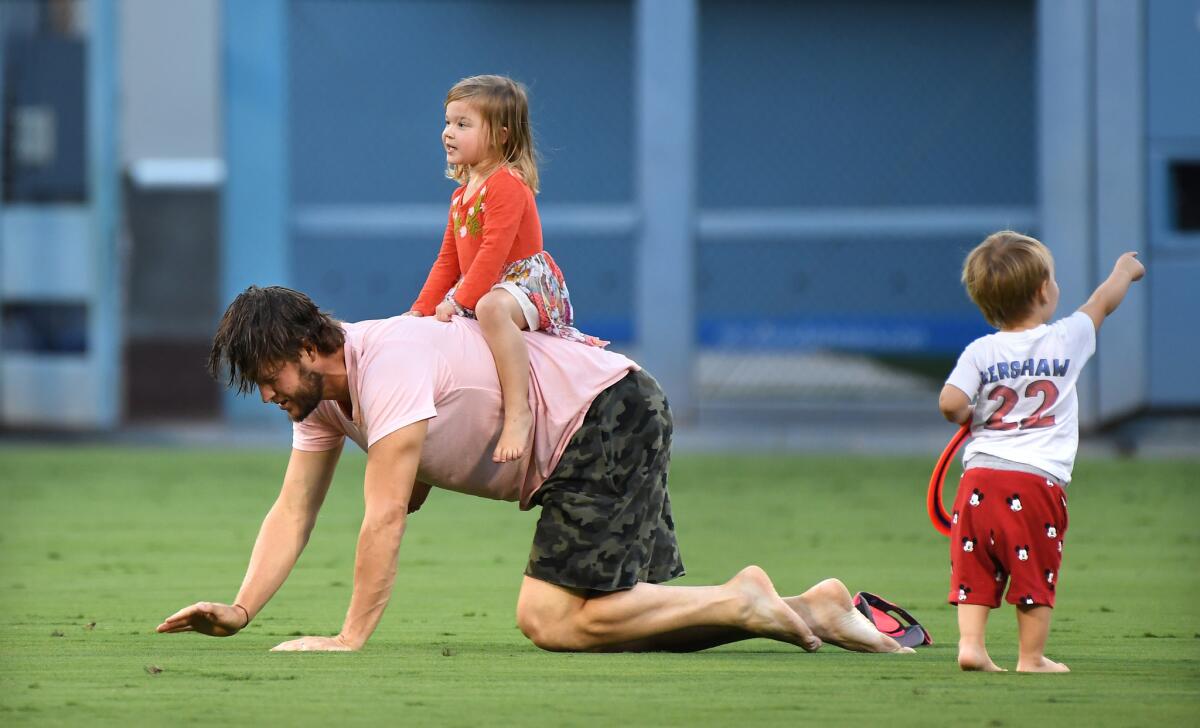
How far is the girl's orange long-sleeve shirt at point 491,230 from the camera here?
4.63 metres

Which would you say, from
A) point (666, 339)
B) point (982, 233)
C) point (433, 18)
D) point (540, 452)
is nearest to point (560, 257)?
point (666, 339)

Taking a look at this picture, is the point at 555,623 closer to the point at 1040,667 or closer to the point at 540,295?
the point at 540,295

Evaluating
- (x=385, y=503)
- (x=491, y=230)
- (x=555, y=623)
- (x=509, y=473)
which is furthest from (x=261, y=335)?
(x=555, y=623)

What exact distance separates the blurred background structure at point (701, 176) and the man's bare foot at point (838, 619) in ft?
23.9

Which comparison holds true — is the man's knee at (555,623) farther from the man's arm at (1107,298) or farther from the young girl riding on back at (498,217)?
the man's arm at (1107,298)

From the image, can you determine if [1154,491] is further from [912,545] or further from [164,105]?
[164,105]

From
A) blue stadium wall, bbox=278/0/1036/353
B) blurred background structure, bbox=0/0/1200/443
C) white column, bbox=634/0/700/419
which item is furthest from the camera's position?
blue stadium wall, bbox=278/0/1036/353

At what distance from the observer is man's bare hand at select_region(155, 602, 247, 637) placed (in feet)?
13.5

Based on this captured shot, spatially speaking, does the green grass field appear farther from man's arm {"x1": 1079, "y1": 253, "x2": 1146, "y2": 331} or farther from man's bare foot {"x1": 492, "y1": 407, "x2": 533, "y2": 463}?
man's arm {"x1": 1079, "y1": 253, "x2": 1146, "y2": 331}

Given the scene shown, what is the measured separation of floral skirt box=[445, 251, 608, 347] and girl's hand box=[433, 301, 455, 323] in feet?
0.10

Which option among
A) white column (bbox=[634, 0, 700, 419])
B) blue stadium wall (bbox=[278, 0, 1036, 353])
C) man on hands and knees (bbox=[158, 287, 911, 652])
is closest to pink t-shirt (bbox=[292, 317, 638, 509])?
man on hands and knees (bbox=[158, 287, 911, 652])

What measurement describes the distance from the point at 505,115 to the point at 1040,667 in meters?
1.96

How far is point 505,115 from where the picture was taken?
4.67 meters

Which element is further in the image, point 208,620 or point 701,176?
point 701,176
